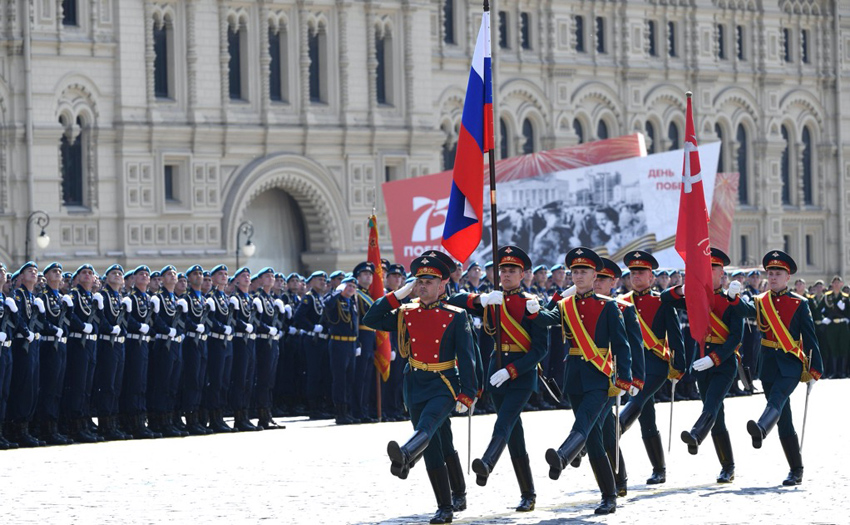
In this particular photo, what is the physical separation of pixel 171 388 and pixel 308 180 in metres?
19.4

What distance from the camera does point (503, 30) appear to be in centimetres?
4269

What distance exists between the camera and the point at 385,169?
130ft

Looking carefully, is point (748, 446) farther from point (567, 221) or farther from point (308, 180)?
point (308, 180)

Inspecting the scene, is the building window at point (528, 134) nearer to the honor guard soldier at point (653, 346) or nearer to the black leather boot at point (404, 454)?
the honor guard soldier at point (653, 346)

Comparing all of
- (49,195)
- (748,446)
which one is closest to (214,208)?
(49,195)

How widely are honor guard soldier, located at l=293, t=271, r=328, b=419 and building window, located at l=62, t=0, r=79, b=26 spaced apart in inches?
606

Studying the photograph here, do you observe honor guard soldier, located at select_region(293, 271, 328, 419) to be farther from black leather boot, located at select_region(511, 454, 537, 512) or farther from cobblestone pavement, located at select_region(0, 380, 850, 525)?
black leather boot, located at select_region(511, 454, 537, 512)

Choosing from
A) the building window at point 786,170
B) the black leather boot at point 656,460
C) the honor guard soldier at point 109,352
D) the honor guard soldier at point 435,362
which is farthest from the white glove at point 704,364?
the building window at point 786,170

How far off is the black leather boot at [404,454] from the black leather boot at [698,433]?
2.75m

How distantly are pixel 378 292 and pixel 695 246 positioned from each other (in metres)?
6.67

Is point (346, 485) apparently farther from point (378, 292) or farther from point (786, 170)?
point (786, 170)

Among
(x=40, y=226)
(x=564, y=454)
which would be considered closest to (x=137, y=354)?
(x=564, y=454)

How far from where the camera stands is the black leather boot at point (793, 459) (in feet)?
44.2

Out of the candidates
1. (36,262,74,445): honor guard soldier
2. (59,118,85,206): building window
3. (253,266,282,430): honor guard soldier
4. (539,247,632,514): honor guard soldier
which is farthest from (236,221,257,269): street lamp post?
(539,247,632,514): honor guard soldier
